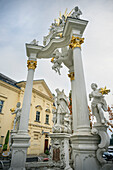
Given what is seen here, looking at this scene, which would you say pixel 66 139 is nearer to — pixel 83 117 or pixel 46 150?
pixel 83 117

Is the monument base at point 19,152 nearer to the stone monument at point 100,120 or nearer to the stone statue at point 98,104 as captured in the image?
the stone monument at point 100,120

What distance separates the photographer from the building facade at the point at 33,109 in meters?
14.3

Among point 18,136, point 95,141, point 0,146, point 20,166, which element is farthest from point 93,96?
point 0,146

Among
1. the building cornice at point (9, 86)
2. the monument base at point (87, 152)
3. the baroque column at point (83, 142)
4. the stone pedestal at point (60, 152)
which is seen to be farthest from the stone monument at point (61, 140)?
the building cornice at point (9, 86)

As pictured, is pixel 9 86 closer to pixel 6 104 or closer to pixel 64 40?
pixel 6 104

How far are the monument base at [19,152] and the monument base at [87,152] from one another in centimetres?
279

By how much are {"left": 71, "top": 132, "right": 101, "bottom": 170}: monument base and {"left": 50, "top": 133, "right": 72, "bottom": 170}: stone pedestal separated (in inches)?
47.7

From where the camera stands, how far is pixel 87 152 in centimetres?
334

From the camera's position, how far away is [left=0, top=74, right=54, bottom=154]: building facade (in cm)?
1427

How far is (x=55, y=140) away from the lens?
4.89 m

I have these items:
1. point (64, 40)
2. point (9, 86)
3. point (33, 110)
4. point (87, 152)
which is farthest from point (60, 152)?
point (33, 110)

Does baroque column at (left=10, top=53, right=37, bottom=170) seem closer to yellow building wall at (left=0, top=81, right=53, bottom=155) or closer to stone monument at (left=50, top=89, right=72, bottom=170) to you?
stone monument at (left=50, top=89, right=72, bottom=170)

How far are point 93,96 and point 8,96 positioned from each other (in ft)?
45.5

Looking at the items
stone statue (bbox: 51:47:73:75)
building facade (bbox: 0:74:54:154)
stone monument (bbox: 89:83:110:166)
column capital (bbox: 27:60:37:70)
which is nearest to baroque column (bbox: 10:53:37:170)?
column capital (bbox: 27:60:37:70)
